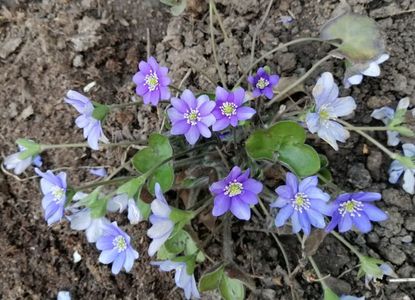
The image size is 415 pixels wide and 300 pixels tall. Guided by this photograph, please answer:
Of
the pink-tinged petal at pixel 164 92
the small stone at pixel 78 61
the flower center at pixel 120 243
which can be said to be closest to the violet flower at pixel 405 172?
the pink-tinged petal at pixel 164 92

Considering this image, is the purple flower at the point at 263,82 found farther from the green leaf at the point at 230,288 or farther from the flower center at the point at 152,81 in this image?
the green leaf at the point at 230,288

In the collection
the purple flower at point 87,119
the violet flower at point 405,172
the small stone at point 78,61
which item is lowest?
the violet flower at point 405,172

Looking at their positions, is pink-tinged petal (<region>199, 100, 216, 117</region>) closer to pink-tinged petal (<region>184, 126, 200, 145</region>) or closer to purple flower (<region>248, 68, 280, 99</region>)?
pink-tinged petal (<region>184, 126, 200, 145</region>)

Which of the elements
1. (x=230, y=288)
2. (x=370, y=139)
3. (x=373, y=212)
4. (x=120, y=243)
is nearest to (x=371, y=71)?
(x=370, y=139)

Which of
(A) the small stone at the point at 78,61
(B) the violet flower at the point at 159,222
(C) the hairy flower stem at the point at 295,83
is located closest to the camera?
(B) the violet flower at the point at 159,222

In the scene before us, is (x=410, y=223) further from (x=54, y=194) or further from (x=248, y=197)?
(x=54, y=194)

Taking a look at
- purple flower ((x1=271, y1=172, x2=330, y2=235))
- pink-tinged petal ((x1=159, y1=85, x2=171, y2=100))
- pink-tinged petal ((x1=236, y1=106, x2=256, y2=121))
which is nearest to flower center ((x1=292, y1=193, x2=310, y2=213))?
purple flower ((x1=271, y1=172, x2=330, y2=235))
